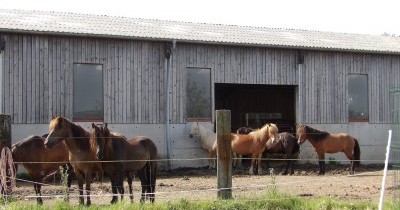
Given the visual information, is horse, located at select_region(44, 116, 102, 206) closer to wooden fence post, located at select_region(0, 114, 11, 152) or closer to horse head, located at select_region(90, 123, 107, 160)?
horse head, located at select_region(90, 123, 107, 160)

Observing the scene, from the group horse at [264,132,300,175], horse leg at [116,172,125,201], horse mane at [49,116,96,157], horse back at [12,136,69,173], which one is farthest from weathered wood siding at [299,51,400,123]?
horse mane at [49,116,96,157]

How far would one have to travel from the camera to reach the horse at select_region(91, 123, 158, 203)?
416 inches

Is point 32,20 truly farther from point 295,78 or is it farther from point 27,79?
point 295,78

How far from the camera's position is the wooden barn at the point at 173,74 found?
701 inches

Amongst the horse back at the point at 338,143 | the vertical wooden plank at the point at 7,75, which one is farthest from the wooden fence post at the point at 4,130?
the horse back at the point at 338,143

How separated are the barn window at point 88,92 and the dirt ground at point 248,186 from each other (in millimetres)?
2812

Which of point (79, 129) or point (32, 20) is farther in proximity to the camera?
point (32, 20)

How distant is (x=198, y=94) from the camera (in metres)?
A: 20.4

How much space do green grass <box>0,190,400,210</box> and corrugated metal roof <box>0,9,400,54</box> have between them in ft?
31.0

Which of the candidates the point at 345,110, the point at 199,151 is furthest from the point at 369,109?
the point at 199,151

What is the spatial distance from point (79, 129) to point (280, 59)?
12045mm

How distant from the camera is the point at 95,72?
18.7 m

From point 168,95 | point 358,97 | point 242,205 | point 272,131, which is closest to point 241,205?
point 242,205

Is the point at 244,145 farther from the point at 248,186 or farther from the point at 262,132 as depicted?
the point at 248,186
